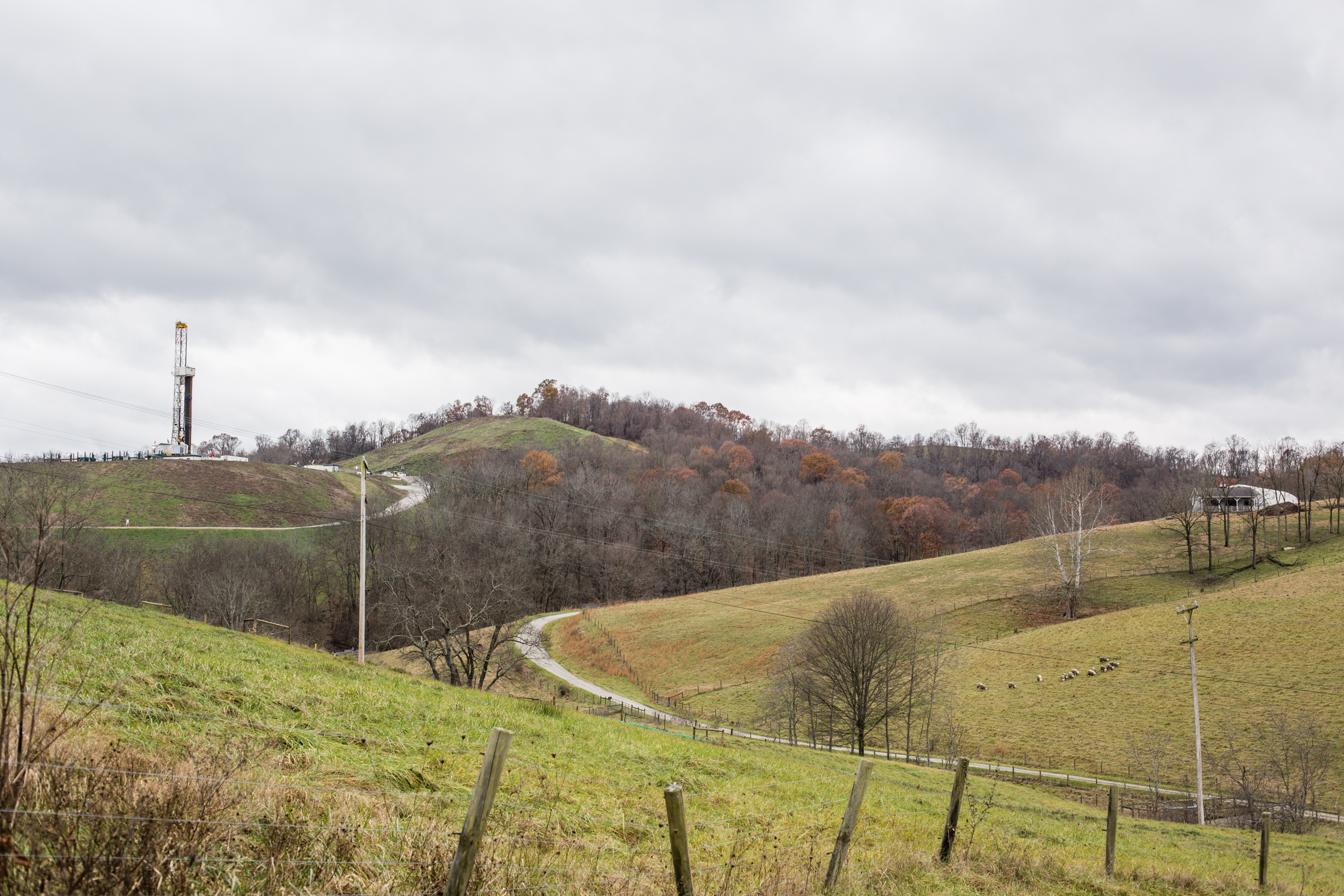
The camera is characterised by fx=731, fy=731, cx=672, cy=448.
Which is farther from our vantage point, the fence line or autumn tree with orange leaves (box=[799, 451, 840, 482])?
autumn tree with orange leaves (box=[799, 451, 840, 482])

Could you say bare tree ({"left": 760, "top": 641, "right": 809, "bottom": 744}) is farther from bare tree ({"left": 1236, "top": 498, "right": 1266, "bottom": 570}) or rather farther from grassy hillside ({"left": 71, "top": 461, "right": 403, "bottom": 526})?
grassy hillside ({"left": 71, "top": 461, "right": 403, "bottom": 526})

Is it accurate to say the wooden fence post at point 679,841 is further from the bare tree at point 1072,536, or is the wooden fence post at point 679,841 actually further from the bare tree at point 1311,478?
the bare tree at point 1311,478

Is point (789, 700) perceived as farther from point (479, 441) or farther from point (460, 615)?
point (479, 441)

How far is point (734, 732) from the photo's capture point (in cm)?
4316

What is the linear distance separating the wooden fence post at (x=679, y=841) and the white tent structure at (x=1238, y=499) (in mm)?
83609

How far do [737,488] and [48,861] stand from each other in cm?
12052

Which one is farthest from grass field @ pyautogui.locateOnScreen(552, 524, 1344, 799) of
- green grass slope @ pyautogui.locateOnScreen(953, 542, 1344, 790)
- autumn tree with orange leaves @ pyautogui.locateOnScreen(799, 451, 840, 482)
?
autumn tree with orange leaves @ pyautogui.locateOnScreen(799, 451, 840, 482)

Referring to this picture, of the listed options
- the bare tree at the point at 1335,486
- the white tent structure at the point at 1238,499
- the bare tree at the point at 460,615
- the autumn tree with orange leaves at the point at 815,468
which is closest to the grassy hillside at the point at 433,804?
the bare tree at the point at 460,615

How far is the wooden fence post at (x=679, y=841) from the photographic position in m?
5.44

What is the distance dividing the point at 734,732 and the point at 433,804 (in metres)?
38.4

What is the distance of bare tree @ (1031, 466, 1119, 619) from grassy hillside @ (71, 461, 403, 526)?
262 ft

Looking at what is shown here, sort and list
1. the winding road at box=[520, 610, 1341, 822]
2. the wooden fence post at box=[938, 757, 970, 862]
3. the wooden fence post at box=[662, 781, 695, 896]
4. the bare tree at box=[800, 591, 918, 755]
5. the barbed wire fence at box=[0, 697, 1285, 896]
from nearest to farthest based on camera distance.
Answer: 1. the barbed wire fence at box=[0, 697, 1285, 896]
2. the wooden fence post at box=[662, 781, 695, 896]
3. the wooden fence post at box=[938, 757, 970, 862]
4. the winding road at box=[520, 610, 1341, 822]
5. the bare tree at box=[800, 591, 918, 755]

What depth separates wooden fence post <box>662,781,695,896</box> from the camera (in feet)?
17.8

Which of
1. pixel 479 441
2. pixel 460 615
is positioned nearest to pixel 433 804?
pixel 460 615
